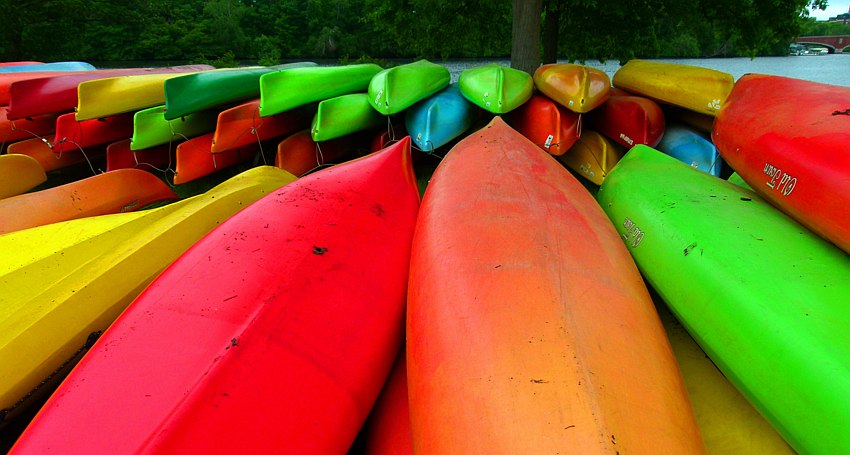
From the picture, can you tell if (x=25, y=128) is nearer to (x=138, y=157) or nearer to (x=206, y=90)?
(x=138, y=157)

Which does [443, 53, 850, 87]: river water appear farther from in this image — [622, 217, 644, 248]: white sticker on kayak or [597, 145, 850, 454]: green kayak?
[597, 145, 850, 454]: green kayak

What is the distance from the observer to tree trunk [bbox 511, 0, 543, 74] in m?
5.54

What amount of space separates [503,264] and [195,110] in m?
2.60

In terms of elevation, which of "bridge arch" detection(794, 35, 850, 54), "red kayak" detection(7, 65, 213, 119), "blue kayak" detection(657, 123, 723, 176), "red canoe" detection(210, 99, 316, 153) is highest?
"bridge arch" detection(794, 35, 850, 54)

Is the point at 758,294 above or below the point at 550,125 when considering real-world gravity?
below

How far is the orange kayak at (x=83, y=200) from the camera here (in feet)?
6.21

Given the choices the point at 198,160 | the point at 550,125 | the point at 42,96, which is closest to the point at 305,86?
the point at 198,160

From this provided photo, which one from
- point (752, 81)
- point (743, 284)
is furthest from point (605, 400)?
point (752, 81)

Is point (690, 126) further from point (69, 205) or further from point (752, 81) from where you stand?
point (69, 205)

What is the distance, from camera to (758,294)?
111 centimetres

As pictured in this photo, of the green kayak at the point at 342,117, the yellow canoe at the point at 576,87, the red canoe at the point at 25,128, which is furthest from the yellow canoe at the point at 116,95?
the yellow canoe at the point at 576,87

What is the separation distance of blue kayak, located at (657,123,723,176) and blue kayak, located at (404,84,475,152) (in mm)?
1262

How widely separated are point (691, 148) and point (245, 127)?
2761 mm

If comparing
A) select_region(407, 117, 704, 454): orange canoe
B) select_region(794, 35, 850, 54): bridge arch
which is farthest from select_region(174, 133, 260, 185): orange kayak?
select_region(794, 35, 850, 54): bridge arch
